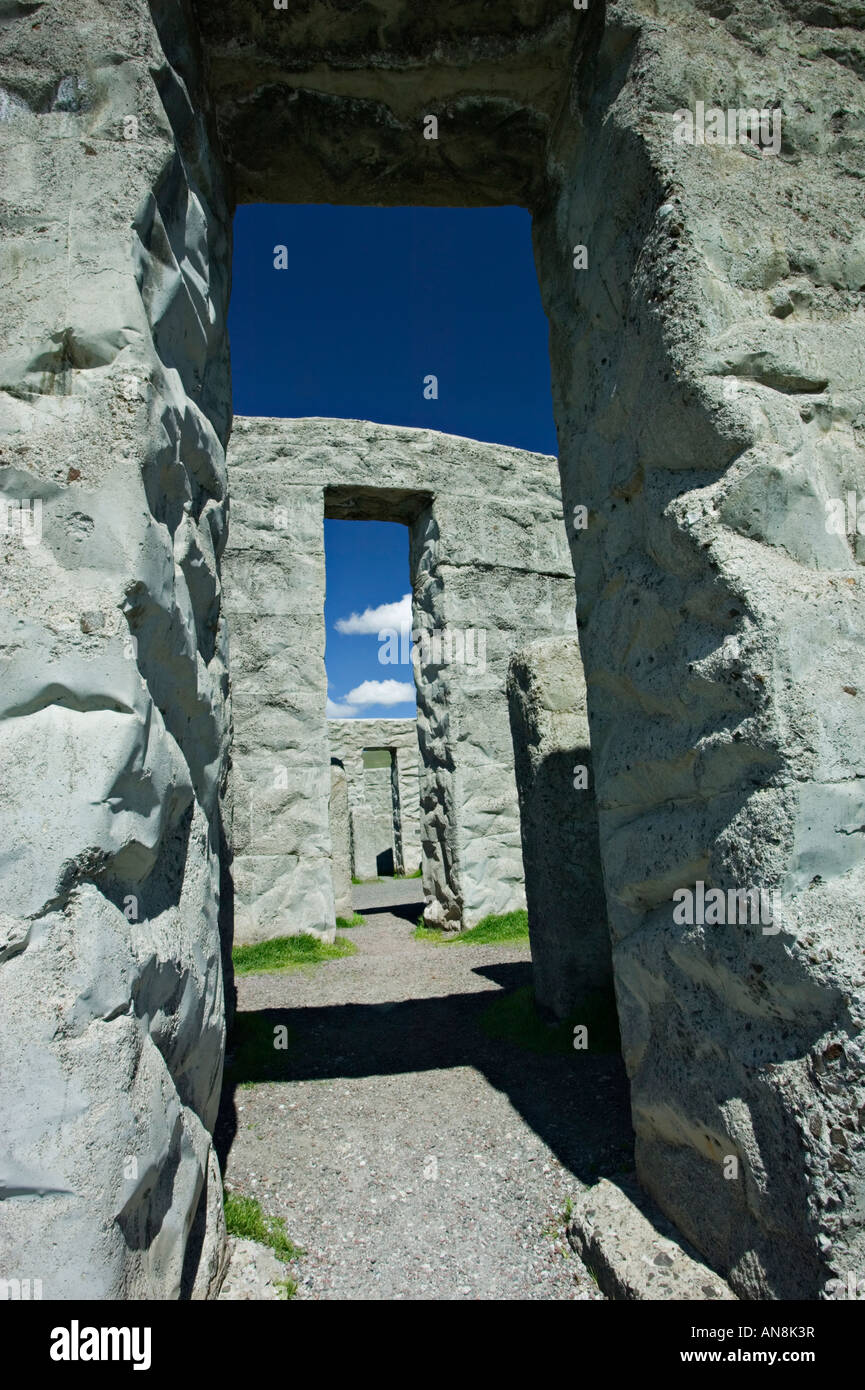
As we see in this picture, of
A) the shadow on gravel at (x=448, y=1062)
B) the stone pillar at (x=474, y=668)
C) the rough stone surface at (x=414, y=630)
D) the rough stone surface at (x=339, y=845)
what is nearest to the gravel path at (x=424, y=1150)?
the shadow on gravel at (x=448, y=1062)

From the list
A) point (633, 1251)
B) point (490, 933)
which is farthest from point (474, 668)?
point (633, 1251)

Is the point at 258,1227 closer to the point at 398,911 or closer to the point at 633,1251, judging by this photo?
the point at 633,1251

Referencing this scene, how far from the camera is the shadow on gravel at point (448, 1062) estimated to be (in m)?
2.33

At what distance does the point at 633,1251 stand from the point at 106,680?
160cm

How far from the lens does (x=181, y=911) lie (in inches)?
63.4

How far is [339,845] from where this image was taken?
23.6ft

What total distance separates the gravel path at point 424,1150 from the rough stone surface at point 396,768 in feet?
29.8

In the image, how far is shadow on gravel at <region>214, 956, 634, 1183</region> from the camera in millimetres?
2330

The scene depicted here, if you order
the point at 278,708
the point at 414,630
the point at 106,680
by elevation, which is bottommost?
the point at 106,680

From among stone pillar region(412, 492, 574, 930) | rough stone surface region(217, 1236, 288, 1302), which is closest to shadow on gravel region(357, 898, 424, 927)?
stone pillar region(412, 492, 574, 930)

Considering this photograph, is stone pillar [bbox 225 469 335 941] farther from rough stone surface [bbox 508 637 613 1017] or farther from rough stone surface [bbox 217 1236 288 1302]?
rough stone surface [bbox 217 1236 288 1302]

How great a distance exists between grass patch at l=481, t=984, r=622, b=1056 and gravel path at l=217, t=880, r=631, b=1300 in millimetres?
61

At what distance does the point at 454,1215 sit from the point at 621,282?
2399 mm

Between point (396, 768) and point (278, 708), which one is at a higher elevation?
point (278, 708)
